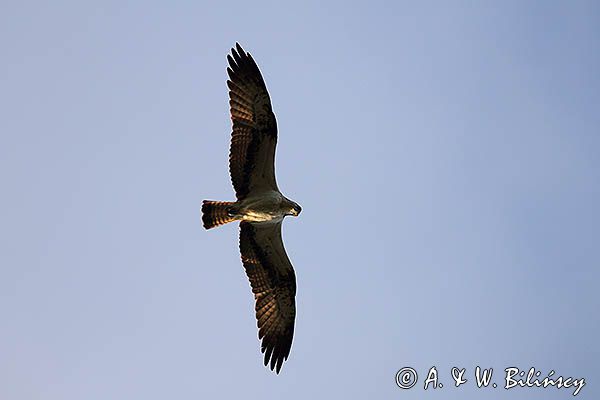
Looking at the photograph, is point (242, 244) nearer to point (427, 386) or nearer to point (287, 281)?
point (287, 281)

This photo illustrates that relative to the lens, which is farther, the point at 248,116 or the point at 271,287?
the point at 271,287

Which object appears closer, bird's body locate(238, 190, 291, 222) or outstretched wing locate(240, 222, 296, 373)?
bird's body locate(238, 190, 291, 222)

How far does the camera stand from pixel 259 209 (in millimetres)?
17109

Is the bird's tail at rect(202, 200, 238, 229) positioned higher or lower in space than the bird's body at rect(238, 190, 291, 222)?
lower

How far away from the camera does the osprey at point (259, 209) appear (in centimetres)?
1680

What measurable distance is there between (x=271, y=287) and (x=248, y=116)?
11.3ft

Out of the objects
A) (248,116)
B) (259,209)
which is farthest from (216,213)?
(248,116)

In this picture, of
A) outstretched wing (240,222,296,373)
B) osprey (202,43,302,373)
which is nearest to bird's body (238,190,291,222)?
osprey (202,43,302,373)

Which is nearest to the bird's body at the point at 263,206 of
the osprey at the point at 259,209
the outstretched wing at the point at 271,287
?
the osprey at the point at 259,209

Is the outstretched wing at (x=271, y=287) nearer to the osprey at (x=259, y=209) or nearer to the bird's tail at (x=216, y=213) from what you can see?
the osprey at (x=259, y=209)

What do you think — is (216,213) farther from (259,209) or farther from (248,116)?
(248,116)

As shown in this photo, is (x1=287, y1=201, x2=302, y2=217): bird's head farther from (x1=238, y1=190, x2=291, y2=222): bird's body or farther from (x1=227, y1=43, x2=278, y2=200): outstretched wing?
(x1=227, y1=43, x2=278, y2=200): outstretched wing

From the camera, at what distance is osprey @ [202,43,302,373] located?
55.1ft

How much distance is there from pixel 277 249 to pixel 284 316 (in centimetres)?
135
